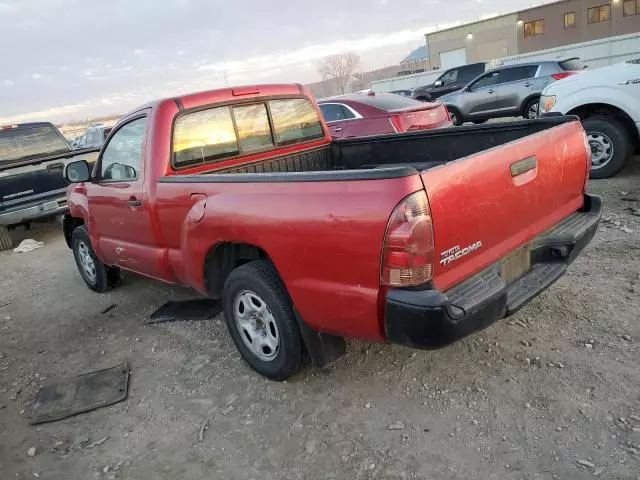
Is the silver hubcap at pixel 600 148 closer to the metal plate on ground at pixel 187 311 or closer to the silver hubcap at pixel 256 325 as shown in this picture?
the metal plate on ground at pixel 187 311

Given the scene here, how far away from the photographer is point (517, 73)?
13.7 meters

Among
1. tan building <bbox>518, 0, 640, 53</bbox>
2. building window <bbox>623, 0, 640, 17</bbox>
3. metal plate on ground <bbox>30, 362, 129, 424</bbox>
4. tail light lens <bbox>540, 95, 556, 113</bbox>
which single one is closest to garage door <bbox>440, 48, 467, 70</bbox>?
tan building <bbox>518, 0, 640, 53</bbox>

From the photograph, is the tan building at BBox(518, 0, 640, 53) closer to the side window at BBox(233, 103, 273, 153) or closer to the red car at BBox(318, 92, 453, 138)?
the red car at BBox(318, 92, 453, 138)

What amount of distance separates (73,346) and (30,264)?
3.76 meters

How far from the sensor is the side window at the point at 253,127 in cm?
417

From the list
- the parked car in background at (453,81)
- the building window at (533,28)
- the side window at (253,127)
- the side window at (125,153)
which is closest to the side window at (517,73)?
the parked car in background at (453,81)

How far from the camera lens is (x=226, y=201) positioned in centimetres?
306

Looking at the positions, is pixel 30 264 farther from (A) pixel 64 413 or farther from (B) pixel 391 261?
(B) pixel 391 261

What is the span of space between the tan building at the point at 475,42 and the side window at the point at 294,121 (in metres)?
44.8

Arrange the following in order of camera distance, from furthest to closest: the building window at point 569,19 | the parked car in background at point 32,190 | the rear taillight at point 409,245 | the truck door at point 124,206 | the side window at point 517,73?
the building window at point 569,19, the side window at point 517,73, the parked car in background at point 32,190, the truck door at point 124,206, the rear taillight at point 409,245

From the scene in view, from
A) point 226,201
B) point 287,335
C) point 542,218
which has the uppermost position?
point 226,201

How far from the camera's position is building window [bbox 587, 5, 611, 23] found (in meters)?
38.5

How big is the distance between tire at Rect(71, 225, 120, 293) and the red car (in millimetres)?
4522

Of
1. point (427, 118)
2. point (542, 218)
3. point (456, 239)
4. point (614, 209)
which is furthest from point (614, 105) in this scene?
point (456, 239)
